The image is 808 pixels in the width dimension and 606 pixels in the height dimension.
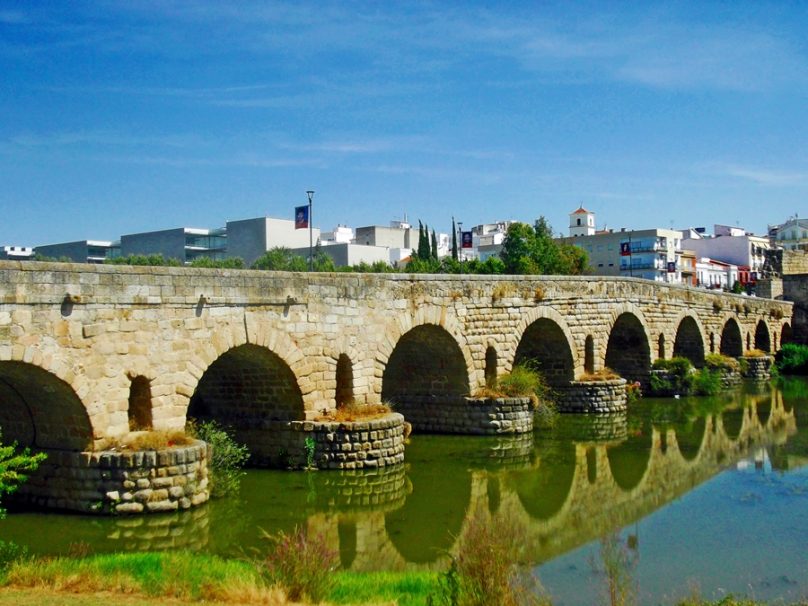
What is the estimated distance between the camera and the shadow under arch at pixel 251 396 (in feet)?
49.6

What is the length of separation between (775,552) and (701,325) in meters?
21.7

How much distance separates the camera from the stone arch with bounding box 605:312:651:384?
27.4 m

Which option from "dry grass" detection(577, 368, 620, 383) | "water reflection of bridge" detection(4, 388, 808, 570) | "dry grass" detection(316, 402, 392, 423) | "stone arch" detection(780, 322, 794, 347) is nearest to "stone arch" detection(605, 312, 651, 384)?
"dry grass" detection(577, 368, 620, 383)

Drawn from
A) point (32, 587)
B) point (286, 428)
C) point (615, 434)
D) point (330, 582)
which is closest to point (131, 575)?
point (32, 587)

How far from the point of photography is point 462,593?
23.1 feet

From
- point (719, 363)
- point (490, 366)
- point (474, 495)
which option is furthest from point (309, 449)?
point (719, 363)

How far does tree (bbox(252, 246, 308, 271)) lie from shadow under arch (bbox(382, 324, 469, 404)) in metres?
25.3

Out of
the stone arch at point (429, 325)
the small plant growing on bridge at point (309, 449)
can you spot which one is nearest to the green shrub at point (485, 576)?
the small plant growing on bridge at point (309, 449)

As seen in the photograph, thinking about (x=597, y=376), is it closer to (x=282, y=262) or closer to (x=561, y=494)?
(x=561, y=494)

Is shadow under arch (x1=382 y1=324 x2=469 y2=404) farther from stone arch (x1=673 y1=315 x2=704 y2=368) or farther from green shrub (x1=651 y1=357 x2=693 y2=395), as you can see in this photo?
stone arch (x1=673 y1=315 x2=704 y2=368)

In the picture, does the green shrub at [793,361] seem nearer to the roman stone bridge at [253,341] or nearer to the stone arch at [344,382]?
the roman stone bridge at [253,341]

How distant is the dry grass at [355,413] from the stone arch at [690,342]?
720 inches

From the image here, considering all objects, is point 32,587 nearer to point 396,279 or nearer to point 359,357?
point 359,357

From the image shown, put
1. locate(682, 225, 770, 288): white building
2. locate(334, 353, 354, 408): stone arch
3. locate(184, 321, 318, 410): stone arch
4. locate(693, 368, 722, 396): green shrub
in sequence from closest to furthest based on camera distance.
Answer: locate(184, 321, 318, 410): stone arch → locate(334, 353, 354, 408): stone arch → locate(693, 368, 722, 396): green shrub → locate(682, 225, 770, 288): white building
